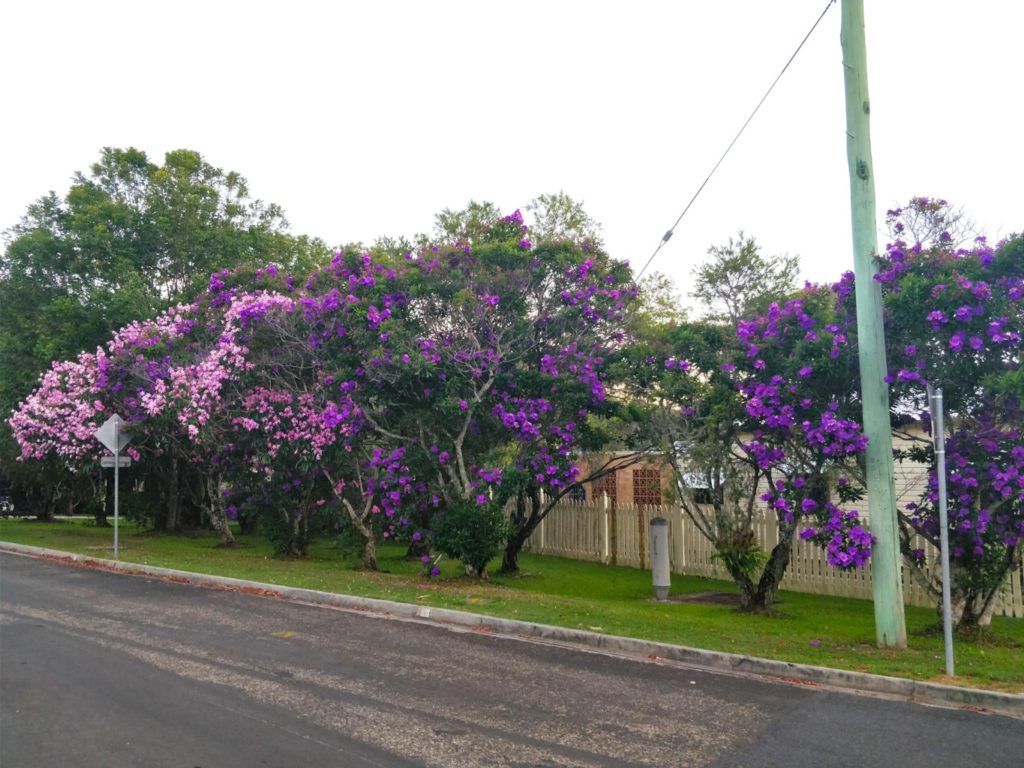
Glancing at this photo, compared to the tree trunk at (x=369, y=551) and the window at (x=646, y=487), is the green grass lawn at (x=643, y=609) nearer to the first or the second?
the tree trunk at (x=369, y=551)

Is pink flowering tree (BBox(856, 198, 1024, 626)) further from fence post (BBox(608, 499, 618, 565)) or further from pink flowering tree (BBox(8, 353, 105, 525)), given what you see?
pink flowering tree (BBox(8, 353, 105, 525))

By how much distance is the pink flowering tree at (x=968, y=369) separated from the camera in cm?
994

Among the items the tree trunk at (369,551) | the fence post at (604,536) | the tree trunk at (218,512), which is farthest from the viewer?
the tree trunk at (218,512)

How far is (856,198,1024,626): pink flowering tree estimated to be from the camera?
9.94 metres

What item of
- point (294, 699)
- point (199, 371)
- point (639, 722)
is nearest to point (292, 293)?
point (199, 371)

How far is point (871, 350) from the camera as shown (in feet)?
32.8

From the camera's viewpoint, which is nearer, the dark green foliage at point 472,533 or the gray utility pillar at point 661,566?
the gray utility pillar at point 661,566

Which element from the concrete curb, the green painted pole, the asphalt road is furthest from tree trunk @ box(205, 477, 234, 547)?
the green painted pole

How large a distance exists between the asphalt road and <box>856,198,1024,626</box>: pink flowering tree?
3674 mm

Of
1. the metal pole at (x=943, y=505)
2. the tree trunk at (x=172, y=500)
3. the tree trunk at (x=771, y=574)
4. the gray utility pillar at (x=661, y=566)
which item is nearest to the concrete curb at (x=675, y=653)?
the metal pole at (x=943, y=505)

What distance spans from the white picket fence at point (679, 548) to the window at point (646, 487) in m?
5.99

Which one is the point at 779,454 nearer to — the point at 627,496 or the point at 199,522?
the point at 627,496

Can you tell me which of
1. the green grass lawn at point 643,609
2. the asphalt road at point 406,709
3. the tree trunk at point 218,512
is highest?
the tree trunk at point 218,512

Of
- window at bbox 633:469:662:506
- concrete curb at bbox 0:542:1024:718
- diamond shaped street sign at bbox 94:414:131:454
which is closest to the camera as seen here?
concrete curb at bbox 0:542:1024:718
